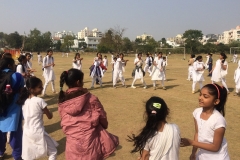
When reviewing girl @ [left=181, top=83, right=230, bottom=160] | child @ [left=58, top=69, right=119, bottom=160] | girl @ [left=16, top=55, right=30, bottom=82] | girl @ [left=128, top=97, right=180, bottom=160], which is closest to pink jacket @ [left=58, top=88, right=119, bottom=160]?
child @ [left=58, top=69, right=119, bottom=160]

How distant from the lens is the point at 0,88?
12.5ft

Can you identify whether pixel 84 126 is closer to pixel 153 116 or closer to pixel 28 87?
pixel 153 116

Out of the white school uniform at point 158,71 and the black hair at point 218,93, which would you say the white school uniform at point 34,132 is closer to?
the black hair at point 218,93

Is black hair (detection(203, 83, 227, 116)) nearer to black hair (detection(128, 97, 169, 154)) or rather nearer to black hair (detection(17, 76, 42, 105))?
black hair (detection(128, 97, 169, 154))

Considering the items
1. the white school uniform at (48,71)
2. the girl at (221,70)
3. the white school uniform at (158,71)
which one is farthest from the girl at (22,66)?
the girl at (221,70)

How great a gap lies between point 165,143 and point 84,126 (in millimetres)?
824

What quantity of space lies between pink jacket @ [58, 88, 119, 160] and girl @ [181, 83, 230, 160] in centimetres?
83

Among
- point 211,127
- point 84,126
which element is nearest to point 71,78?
point 84,126

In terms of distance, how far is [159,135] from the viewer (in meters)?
2.31

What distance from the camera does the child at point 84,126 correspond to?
8.40 feet

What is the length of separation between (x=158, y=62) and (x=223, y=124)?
879cm

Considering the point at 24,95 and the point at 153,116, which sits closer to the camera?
the point at 153,116

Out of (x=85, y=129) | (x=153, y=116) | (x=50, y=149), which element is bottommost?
(x=50, y=149)

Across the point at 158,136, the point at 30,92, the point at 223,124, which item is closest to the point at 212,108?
the point at 223,124
